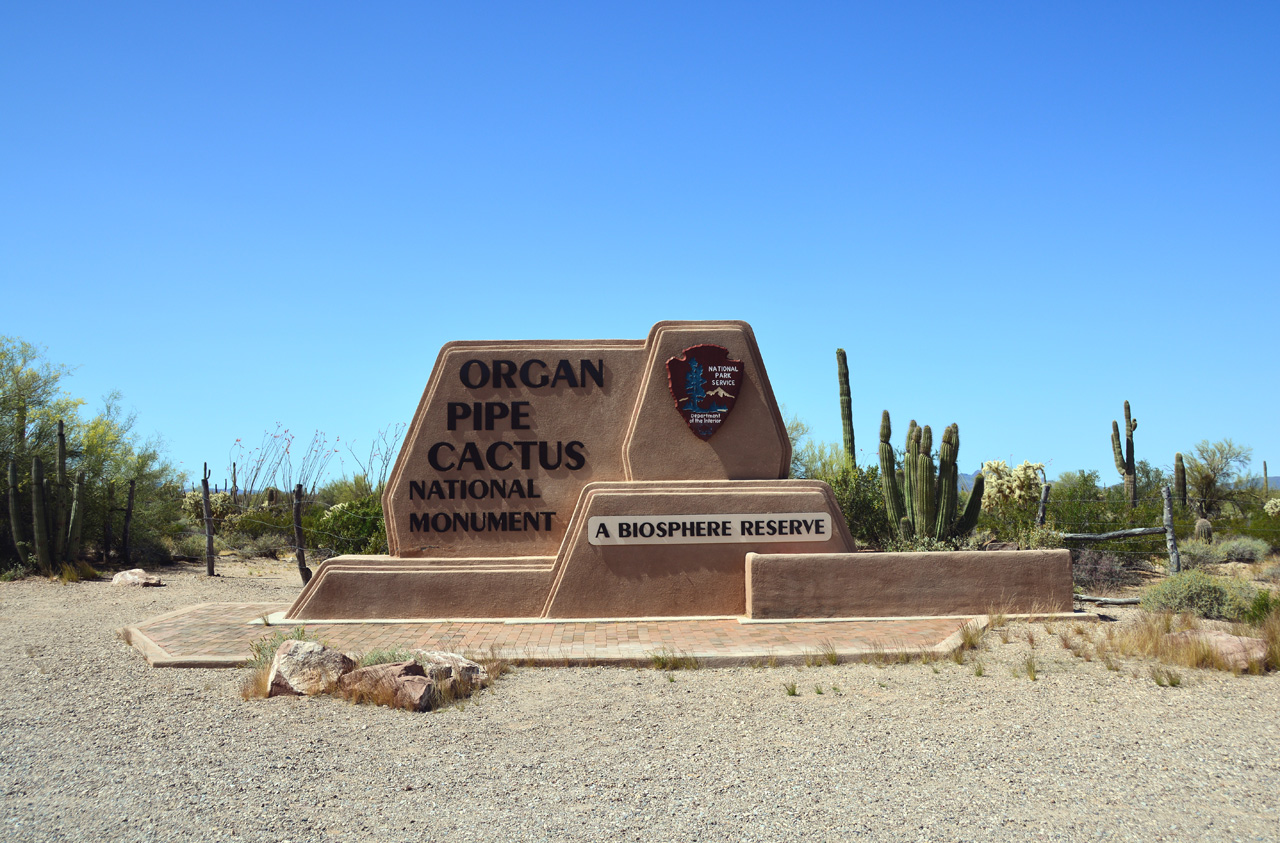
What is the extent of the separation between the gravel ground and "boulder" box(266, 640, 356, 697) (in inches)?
7.5

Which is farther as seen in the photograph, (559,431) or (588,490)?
(559,431)

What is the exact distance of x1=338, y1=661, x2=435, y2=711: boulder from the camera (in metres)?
7.36

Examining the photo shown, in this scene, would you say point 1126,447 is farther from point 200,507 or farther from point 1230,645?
point 200,507

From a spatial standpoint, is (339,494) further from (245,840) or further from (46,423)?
(245,840)

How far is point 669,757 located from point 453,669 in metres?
2.65

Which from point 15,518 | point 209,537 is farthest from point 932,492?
point 15,518

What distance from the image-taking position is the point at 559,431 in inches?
478

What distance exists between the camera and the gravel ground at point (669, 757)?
5.00 m

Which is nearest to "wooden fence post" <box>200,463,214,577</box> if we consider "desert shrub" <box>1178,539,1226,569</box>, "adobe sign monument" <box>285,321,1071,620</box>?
"adobe sign monument" <box>285,321,1071,620</box>

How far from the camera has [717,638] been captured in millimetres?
9930

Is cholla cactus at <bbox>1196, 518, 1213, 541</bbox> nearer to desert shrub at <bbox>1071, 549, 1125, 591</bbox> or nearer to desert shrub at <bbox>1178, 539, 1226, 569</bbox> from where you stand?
desert shrub at <bbox>1178, 539, 1226, 569</bbox>

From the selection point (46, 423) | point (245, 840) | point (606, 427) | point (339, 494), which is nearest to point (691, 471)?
point (606, 427)

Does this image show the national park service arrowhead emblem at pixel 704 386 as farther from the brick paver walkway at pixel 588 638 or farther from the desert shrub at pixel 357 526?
the desert shrub at pixel 357 526

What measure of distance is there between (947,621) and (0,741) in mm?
9698
